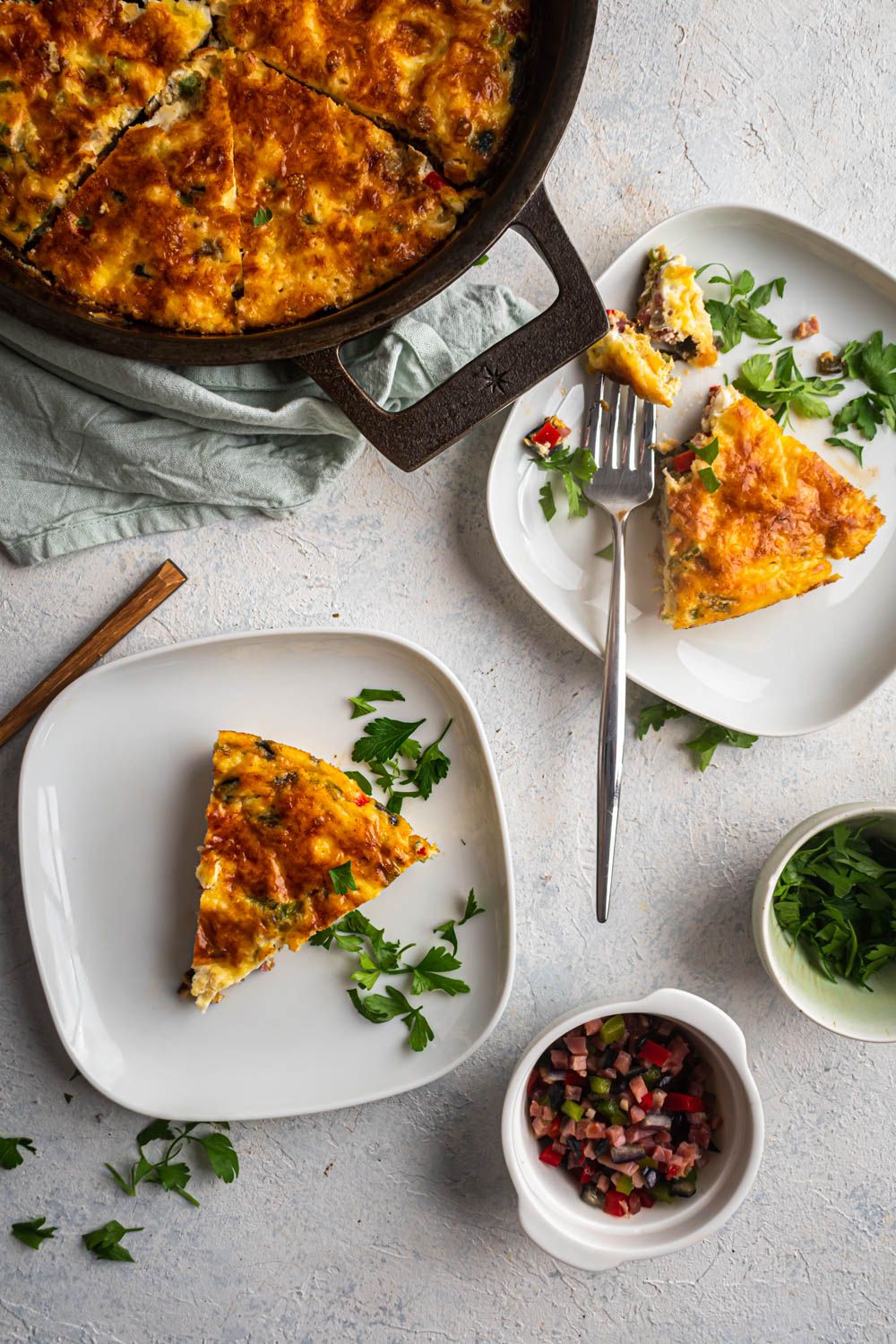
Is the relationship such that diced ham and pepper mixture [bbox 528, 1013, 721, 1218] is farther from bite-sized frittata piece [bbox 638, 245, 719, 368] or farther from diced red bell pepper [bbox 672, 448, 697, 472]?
bite-sized frittata piece [bbox 638, 245, 719, 368]

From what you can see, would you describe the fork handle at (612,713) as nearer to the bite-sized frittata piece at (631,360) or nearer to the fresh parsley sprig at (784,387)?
the bite-sized frittata piece at (631,360)

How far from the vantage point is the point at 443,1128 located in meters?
3.19

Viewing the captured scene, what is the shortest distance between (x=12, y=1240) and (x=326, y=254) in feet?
10.2

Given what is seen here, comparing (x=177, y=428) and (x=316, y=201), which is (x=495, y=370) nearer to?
(x=316, y=201)

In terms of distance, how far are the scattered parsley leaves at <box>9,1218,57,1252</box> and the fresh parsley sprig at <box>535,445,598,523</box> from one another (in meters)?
2.74

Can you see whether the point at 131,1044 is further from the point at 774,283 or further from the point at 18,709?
the point at 774,283

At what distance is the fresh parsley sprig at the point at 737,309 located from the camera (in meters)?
3.03

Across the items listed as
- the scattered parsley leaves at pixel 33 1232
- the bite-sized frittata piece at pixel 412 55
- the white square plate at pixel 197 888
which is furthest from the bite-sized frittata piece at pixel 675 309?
the scattered parsley leaves at pixel 33 1232

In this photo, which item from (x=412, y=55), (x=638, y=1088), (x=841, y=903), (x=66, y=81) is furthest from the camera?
(x=841, y=903)

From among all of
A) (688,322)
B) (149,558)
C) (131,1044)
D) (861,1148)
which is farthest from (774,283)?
(131,1044)

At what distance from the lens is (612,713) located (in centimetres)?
297

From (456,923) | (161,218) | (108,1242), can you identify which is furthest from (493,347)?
(108,1242)

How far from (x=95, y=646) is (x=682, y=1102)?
7.60 ft

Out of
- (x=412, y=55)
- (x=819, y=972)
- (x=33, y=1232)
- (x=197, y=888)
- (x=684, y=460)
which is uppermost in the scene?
(x=412, y=55)
